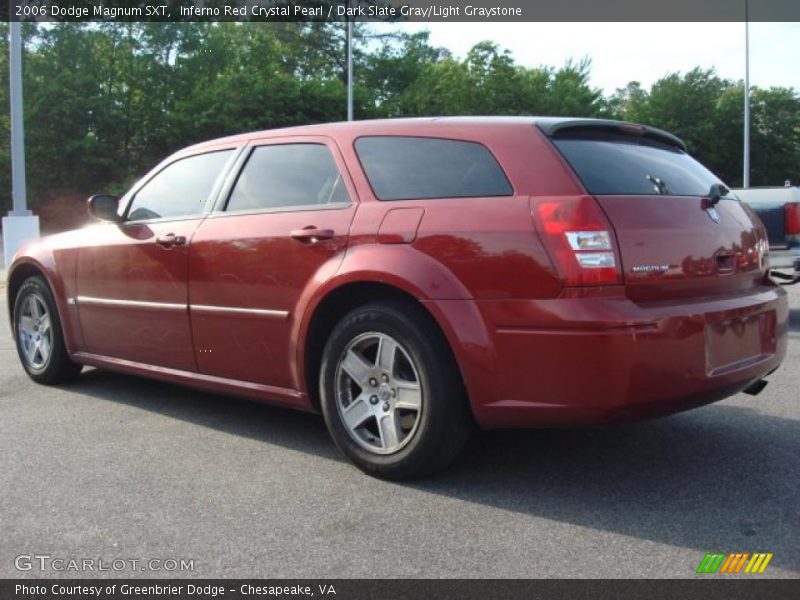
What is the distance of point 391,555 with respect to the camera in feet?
9.38

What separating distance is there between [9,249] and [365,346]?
1303cm

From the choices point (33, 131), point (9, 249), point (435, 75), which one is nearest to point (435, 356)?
point (9, 249)

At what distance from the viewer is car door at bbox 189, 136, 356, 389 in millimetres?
3873

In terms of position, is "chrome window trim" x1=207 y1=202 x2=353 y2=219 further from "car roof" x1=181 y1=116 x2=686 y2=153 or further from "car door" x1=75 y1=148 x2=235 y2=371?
"car roof" x1=181 y1=116 x2=686 y2=153

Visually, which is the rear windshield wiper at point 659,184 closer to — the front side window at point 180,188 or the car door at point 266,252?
the car door at point 266,252

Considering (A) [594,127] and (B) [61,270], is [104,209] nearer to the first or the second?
(B) [61,270]

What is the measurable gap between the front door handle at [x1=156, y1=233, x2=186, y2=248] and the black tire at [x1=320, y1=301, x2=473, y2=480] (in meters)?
1.22

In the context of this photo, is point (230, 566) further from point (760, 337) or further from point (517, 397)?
point (760, 337)

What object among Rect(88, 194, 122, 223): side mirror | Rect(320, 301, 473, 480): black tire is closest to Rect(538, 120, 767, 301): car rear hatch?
Result: Rect(320, 301, 473, 480): black tire

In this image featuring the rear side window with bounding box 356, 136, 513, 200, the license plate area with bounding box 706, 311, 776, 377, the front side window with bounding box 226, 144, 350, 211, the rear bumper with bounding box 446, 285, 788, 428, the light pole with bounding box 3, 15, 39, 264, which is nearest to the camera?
the rear bumper with bounding box 446, 285, 788, 428

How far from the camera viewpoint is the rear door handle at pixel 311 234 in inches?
149

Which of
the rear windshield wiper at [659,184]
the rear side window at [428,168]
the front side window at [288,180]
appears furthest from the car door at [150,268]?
the rear windshield wiper at [659,184]

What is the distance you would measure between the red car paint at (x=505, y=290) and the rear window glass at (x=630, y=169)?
0.08 metres

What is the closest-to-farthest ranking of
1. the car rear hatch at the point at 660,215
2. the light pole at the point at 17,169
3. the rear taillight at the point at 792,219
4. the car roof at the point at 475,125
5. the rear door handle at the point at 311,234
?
the car rear hatch at the point at 660,215 → the car roof at the point at 475,125 → the rear door handle at the point at 311,234 → the rear taillight at the point at 792,219 → the light pole at the point at 17,169
